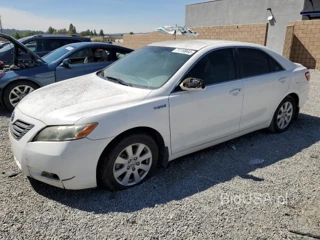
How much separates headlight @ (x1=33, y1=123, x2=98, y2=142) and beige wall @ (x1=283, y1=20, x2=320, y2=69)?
11.9 m

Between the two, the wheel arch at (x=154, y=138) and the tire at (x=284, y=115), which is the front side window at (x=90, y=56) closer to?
the wheel arch at (x=154, y=138)

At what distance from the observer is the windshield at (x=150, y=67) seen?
3.24 metres

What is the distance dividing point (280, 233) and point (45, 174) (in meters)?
2.23

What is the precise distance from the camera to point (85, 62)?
6441mm

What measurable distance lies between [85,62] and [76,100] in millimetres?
3839

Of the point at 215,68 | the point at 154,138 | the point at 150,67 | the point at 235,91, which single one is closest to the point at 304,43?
the point at 235,91

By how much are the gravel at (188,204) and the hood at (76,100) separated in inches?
32.9

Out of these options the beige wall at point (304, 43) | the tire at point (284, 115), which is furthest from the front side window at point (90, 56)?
the beige wall at point (304, 43)

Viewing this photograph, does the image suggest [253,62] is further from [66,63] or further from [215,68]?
[66,63]

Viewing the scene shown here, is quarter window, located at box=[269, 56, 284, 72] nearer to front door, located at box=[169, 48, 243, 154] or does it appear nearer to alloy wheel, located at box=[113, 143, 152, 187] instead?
front door, located at box=[169, 48, 243, 154]

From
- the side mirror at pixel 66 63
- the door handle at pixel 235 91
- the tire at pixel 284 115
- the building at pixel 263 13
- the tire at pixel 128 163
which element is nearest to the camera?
the tire at pixel 128 163

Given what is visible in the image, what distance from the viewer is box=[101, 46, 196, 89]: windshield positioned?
3239 mm

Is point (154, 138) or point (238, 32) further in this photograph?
point (238, 32)

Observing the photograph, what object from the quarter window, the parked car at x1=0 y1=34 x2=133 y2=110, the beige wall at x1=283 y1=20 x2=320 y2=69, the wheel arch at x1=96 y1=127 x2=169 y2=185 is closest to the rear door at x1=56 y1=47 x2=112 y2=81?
the parked car at x1=0 y1=34 x2=133 y2=110
